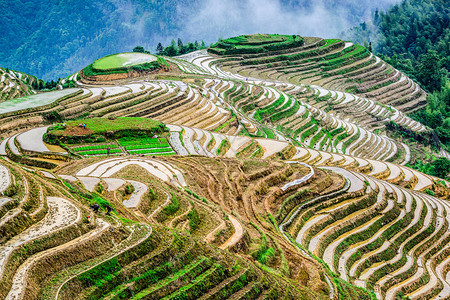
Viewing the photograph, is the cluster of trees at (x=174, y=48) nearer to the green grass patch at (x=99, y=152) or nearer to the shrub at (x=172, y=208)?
the green grass patch at (x=99, y=152)

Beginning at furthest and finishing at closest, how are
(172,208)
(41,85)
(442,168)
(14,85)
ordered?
(41,85) < (14,85) < (442,168) < (172,208)

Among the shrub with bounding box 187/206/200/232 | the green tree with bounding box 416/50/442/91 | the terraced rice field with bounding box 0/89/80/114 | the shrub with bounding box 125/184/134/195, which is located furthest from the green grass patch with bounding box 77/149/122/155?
the green tree with bounding box 416/50/442/91

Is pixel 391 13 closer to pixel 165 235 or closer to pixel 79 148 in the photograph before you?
pixel 79 148

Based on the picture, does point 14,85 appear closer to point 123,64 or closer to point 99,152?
point 123,64

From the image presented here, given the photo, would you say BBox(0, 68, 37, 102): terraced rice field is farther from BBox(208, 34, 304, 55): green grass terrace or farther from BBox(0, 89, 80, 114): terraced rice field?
BBox(208, 34, 304, 55): green grass terrace

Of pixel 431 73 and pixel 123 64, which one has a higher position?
pixel 123 64

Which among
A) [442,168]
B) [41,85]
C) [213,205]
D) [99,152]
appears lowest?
[442,168]

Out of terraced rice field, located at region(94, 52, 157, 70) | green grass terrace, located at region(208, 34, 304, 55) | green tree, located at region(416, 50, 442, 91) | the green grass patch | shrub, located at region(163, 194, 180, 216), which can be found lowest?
green tree, located at region(416, 50, 442, 91)

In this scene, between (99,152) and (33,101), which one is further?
(33,101)

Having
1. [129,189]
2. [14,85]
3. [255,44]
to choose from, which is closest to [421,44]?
[255,44]

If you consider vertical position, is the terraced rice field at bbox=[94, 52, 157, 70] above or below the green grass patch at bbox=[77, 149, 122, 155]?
below
